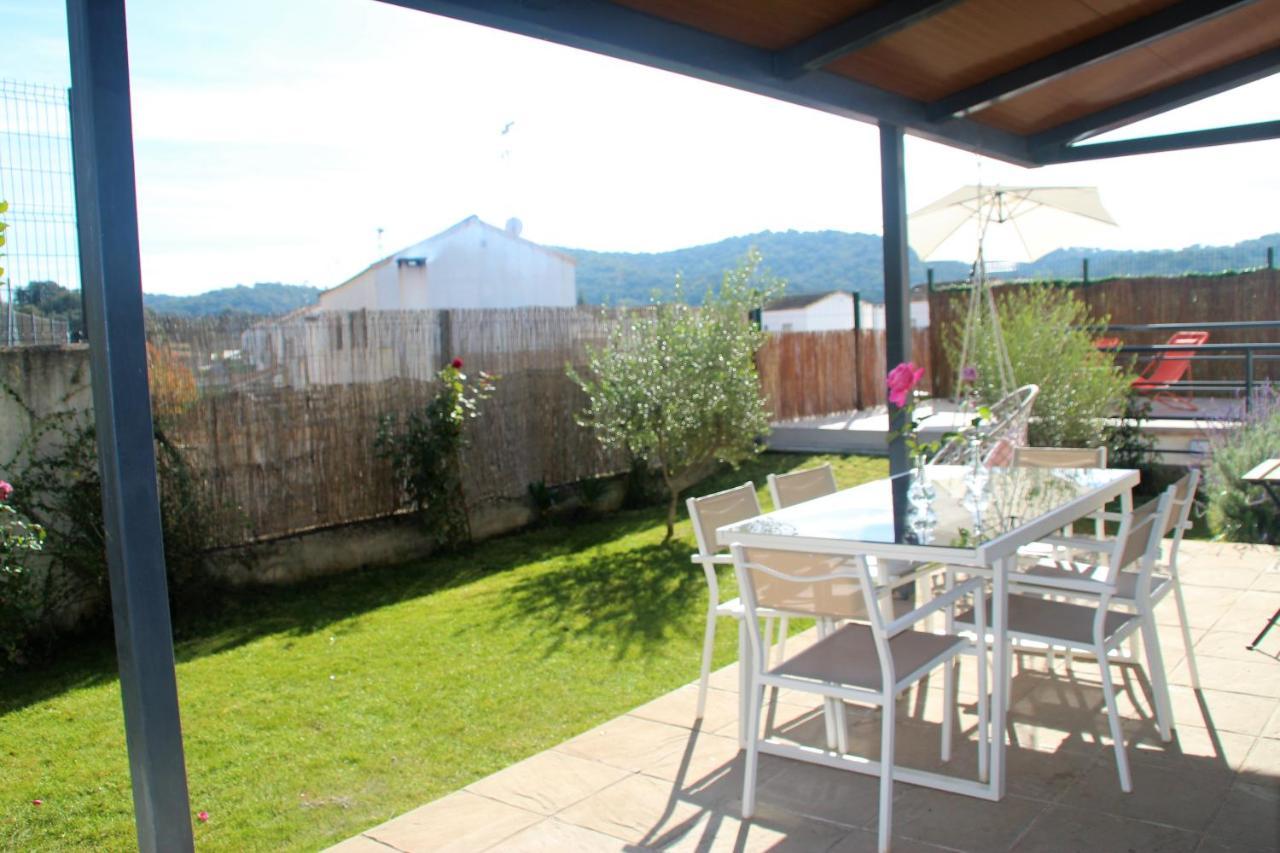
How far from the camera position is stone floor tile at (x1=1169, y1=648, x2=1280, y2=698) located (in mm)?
4082

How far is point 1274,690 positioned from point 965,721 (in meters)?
1.28

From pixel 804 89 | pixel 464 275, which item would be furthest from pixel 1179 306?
pixel 464 275

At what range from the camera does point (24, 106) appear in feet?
17.5

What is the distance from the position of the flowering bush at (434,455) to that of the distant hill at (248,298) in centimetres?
1322

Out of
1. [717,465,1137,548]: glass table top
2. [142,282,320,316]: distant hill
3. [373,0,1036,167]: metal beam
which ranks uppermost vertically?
[142,282,320,316]: distant hill

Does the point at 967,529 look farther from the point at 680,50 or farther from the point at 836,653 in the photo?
the point at 680,50

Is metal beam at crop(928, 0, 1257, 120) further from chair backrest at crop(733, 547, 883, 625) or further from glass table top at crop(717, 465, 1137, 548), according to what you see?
chair backrest at crop(733, 547, 883, 625)

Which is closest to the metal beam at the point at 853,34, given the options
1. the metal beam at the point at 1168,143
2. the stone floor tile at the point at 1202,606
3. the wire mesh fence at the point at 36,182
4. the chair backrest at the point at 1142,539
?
the chair backrest at the point at 1142,539

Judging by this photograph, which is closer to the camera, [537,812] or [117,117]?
[117,117]

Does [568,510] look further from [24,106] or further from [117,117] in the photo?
[117,117]

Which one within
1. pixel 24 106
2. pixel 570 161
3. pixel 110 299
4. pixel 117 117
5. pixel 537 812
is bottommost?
pixel 537 812

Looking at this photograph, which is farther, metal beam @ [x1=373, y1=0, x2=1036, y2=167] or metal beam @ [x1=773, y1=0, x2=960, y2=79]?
metal beam @ [x1=773, y1=0, x2=960, y2=79]

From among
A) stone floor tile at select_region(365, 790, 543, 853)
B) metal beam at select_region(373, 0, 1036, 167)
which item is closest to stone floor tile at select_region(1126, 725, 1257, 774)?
stone floor tile at select_region(365, 790, 543, 853)

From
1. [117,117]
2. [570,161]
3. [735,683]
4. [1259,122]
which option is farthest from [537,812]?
[570,161]
